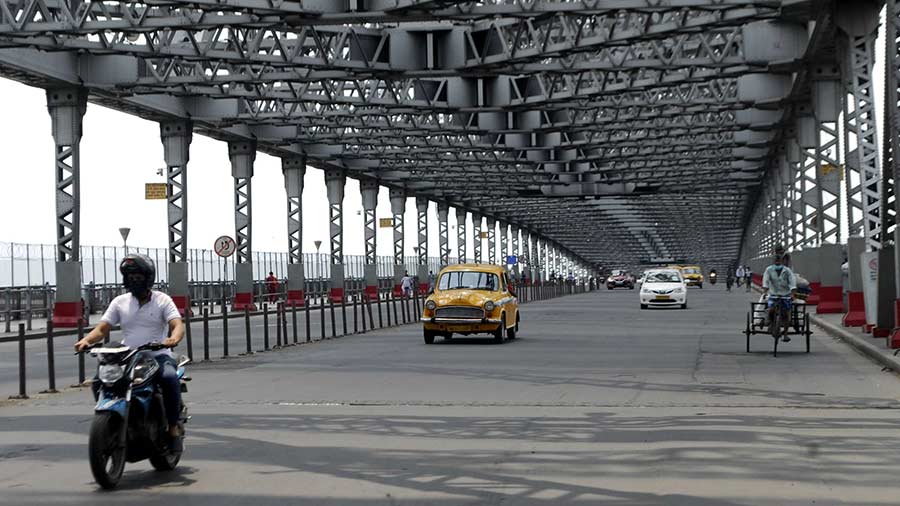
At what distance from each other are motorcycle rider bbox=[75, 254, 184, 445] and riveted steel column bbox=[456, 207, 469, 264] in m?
100

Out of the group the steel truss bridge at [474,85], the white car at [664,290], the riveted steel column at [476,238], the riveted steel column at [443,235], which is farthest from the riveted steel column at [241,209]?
the riveted steel column at [476,238]

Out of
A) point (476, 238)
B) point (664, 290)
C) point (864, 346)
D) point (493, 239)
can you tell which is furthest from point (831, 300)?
point (493, 239)

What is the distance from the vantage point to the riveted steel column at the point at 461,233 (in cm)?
11269

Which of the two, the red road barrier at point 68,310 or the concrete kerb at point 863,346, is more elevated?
the red road barrier at point 68,310

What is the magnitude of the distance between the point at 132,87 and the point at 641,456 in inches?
1276

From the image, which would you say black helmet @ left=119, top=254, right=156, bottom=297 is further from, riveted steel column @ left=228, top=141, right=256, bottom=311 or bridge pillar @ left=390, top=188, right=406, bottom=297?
bridge pillar @ left=390, top=188, right=406, bottom=297

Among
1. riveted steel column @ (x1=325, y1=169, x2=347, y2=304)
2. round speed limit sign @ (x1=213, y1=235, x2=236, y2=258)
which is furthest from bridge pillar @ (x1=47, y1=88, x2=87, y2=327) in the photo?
riveted steel column @ (x1=325, y1=169, x2=347, y2=304)

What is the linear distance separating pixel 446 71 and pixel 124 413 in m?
28.5

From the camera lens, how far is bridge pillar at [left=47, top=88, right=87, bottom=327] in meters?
41.0

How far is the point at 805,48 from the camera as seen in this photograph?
37.4 m

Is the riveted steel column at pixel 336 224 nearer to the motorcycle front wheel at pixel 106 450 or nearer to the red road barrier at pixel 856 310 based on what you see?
the red road barrier at pixel 856 310

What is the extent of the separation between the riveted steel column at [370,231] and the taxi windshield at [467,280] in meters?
42.1

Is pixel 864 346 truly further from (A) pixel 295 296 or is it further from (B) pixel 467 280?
(A) pixel 295 296

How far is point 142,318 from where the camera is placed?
34.4 ft
